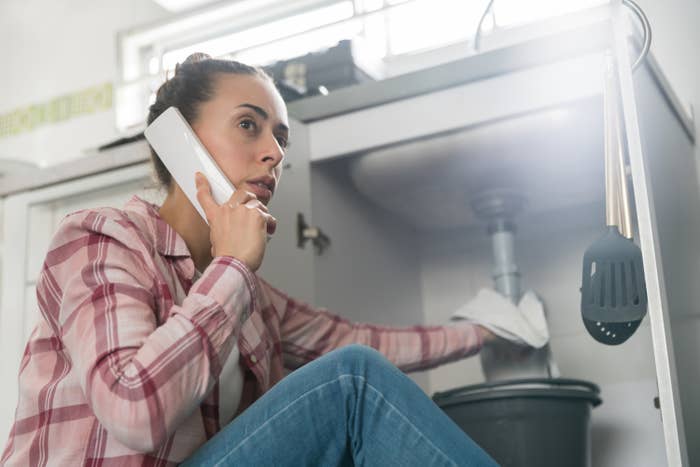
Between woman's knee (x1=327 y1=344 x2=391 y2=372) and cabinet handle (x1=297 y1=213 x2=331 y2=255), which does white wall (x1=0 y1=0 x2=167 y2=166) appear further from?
woman's knee (x1=327 y1=344 x2=391 y2=372)

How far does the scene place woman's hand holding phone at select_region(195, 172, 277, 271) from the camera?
1006 millimetres

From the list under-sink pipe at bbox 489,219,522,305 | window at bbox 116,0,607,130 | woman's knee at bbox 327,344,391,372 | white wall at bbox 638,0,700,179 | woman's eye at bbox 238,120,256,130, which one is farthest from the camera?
window at bbox 116,0,607,130

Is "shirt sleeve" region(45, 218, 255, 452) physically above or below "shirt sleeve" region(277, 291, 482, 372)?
below

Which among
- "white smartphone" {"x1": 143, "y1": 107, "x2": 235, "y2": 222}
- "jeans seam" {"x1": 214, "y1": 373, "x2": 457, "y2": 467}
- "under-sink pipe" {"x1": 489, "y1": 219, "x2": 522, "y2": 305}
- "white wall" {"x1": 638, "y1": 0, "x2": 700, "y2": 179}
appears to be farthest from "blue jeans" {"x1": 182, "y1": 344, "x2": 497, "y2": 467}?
"white wall" {"x1": 638, "y1": 0, "x2": 700, "y2": 179}

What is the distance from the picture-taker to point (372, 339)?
1.42 meters

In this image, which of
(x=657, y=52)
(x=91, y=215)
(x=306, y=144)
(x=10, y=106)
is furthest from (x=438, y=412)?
(x=10, y=106)

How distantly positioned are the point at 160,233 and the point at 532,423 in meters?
0.67

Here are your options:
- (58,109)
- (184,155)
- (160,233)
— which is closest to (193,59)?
(184,155)

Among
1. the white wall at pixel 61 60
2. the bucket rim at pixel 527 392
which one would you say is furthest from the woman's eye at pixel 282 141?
the white wall at pixel 61 60

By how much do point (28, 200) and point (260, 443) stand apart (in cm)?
83

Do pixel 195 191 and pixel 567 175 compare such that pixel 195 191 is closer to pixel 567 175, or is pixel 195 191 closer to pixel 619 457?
pixel 567 175

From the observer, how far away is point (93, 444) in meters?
0.97

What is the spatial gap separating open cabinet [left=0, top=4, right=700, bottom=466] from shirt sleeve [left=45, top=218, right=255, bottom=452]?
44cm

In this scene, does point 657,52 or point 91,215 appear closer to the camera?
point 91,215
